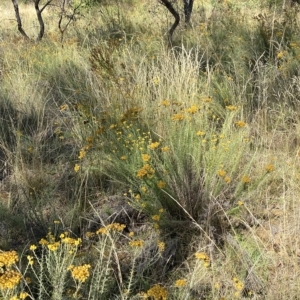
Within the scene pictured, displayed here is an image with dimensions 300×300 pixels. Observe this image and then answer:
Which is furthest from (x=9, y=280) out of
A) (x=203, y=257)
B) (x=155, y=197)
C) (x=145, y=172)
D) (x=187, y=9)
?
(x=187, y=9)

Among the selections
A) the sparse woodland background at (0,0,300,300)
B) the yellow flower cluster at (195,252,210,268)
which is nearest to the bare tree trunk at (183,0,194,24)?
the sparse woodland background at (0,0,300,300)

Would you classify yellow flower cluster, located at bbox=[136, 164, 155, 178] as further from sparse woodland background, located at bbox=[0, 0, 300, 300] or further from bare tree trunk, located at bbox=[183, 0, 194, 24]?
bare tree trunk, located at bbox=[183, 0, 194, 24]

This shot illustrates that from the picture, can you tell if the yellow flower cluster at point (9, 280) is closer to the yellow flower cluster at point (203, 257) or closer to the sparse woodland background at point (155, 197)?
the sparse woodland background at point (155, 197)

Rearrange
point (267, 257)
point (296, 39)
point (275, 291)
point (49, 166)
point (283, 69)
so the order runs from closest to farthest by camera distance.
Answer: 1. point (275, 291)
2. point (267, 257)
3. point (49, 166)
4. point (283, 69)
5. point (296, 39)

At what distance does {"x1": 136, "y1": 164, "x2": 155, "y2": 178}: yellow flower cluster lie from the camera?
1.83 meters

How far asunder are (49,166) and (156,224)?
1313 millimetres

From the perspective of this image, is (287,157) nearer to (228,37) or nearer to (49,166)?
(49,166)

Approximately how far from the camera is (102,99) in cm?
322

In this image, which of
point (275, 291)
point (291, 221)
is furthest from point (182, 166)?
point (275, 291)

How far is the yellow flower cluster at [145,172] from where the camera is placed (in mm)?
1834

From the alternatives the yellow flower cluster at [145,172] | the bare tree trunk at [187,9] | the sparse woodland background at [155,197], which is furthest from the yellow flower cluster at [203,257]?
the bare tree trunk at [187,9]

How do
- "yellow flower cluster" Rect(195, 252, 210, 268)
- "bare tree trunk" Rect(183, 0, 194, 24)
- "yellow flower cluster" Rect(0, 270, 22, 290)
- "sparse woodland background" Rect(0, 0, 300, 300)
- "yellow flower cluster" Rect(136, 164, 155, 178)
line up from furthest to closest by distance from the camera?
"bare tree trunk" Rect(183, 0, 194, 24), "yellow flower cluster" Rect(136, 164, 155, 178), "sparse woodland background" Rect(0, 0, 300, 300), "yellow flower cluster" Rect(195, 252, 210, 268), "yellow flower cluster" Rect(0, 270, 22, 290)

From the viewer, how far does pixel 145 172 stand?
1844 millimetres

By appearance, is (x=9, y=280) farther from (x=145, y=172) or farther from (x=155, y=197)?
(x=155, y=197)
